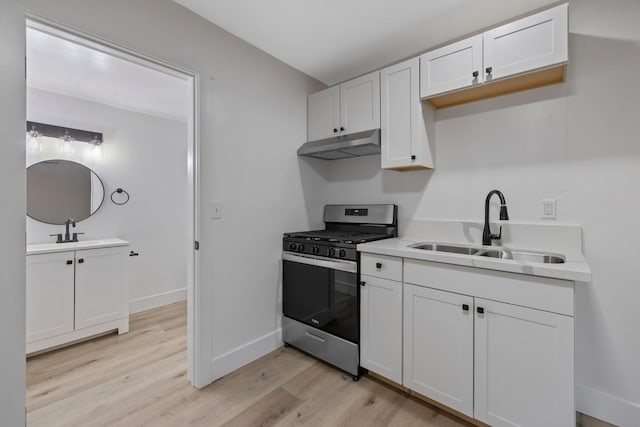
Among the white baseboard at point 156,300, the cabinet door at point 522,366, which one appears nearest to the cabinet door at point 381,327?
the cabinet door at point 522,366

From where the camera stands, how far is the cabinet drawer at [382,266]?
71.1 inches

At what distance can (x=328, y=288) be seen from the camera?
215 centimetres

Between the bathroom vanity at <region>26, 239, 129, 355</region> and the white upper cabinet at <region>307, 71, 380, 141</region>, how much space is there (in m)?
2.24

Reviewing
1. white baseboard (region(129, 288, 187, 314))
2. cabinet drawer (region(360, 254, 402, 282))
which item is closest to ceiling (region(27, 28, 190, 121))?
cabinet drawer (region(360, 254, 402, 282))

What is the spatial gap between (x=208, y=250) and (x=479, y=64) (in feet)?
6.97

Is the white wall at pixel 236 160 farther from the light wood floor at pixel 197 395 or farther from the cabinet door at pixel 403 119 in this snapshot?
the cabinet door at pixel 403 119

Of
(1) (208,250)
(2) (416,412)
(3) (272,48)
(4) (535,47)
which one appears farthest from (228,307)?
(4) (535,47)

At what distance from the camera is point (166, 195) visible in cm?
356

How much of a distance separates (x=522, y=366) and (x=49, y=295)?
11.1 ft

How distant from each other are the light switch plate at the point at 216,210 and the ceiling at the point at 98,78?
2.25ft

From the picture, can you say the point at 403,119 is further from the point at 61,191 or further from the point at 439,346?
the point at 61,191

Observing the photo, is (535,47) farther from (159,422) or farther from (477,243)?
(159,422)

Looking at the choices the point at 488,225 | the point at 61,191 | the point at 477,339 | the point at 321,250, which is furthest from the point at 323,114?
the point at 61,191

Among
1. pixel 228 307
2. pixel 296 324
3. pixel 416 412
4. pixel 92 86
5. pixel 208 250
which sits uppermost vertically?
pixel 92 86
